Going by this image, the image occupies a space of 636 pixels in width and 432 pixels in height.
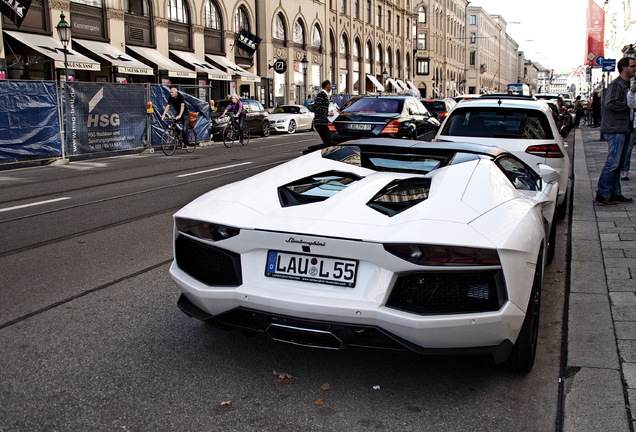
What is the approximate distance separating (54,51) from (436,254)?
25.5 m

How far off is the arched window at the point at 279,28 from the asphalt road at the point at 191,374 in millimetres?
41502

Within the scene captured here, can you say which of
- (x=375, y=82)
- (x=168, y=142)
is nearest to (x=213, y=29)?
(x=168, y=142)

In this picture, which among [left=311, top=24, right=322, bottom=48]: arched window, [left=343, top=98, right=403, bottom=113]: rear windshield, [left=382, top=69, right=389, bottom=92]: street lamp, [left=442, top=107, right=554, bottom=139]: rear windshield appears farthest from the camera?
[left=382, top=69, right=389, bottom=92]: street lamp

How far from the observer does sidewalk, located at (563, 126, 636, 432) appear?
3191 millimetres

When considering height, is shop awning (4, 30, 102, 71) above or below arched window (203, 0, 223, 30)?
below

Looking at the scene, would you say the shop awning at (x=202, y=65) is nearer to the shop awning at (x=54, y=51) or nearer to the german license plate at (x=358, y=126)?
the shop awning at (x=54, y=51)

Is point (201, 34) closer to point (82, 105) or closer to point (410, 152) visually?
point (82, 105)

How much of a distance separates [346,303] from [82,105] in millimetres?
15837

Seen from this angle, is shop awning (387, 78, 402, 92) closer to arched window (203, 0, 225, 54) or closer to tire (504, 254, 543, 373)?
arched window (203, 0, 225, 54)

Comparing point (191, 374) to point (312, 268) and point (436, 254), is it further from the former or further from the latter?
point (436, 254)

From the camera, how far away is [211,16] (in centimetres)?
3834

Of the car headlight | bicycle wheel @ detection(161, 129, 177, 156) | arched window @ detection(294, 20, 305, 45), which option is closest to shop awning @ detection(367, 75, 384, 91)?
arched window @ detection(294, 20, 305, 45)

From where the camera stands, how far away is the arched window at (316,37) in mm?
52188

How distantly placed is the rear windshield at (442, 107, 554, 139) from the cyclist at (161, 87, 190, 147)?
11.7 m
